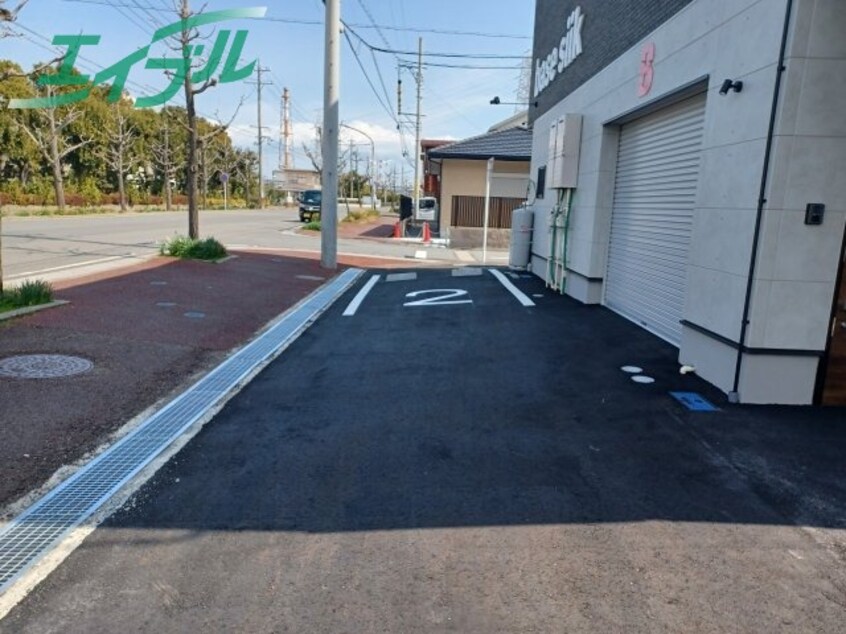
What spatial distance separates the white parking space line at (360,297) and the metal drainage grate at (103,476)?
3.35 meters

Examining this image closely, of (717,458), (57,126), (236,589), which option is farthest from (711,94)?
(57,126)

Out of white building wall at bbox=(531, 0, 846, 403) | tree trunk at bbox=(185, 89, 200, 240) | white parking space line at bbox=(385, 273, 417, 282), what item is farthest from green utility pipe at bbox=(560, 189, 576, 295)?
tree trunk at bbox=(185, 89, 200, 240)

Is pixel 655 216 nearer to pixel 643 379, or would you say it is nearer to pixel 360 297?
pixel 643 379

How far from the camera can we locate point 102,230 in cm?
2364

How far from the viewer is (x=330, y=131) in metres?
16.0

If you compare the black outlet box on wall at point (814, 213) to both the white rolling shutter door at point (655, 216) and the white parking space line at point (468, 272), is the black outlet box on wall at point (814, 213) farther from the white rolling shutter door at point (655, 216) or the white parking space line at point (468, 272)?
the white parking space line at point (468, 272)

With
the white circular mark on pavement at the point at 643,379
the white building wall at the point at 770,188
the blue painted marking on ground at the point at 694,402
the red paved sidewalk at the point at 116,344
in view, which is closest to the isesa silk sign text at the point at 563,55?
the white building wall at the point at 770,188

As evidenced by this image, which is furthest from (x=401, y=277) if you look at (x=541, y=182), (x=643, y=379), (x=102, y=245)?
(x=102, y=245)

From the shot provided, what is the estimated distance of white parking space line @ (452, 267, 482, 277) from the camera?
48.5 ft

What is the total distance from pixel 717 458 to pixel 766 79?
10.3ft

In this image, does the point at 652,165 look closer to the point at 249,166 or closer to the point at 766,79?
the point at 766,79

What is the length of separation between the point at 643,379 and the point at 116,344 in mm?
5650

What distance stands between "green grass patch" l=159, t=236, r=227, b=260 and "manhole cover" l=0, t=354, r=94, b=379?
919cm

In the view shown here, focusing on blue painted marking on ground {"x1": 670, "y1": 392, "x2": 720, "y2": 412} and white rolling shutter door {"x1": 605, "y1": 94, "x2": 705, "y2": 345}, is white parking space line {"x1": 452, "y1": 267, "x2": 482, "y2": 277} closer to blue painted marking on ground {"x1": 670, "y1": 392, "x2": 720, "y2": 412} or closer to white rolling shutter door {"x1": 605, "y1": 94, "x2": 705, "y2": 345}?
white rolling shutter door {"x1": 605, "y1": 94, "x2": 705, "y2": 345}
